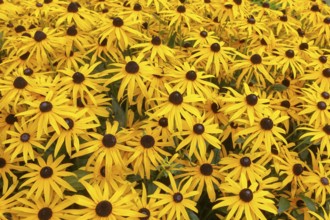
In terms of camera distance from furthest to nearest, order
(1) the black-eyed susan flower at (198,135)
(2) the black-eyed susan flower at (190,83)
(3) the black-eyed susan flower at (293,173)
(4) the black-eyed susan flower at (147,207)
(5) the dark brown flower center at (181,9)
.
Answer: (5) the dark brown flower center at (181,9) < (2) the black-eyed susan flower at (190,83) < (3) the black-eyed susan flower at (293,173) < (1) the black-eyed susan flower at (198,135) < (4) the black-eyed susan flower at (147,207)

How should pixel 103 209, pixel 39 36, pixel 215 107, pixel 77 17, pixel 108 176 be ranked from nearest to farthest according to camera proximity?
pixel 103 209 → pixel 108 176 → pixel 215 107 → pixel 39 36 → pixel 77 17

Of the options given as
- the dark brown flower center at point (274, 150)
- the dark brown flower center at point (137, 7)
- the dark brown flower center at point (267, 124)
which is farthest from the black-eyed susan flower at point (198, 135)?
the dark brown flower center at point (137, 7)

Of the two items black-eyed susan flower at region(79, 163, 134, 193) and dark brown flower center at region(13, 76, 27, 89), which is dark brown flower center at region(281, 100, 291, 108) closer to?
black-eyed susan flower at region(79, 163, 134, 193)

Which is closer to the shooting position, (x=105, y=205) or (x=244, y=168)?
(x=105, y=205)

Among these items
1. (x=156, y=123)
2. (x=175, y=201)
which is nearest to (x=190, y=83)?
(x=156, y=123)

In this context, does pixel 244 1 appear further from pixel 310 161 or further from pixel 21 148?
pixel 21 148

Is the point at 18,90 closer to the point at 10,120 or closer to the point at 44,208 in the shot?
the point at 10,120

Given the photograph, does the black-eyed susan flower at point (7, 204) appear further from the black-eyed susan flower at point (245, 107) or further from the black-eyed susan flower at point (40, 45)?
the black-eyed susan flower at point (245, 107)

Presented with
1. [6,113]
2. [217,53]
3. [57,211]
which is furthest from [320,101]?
[6,113]
